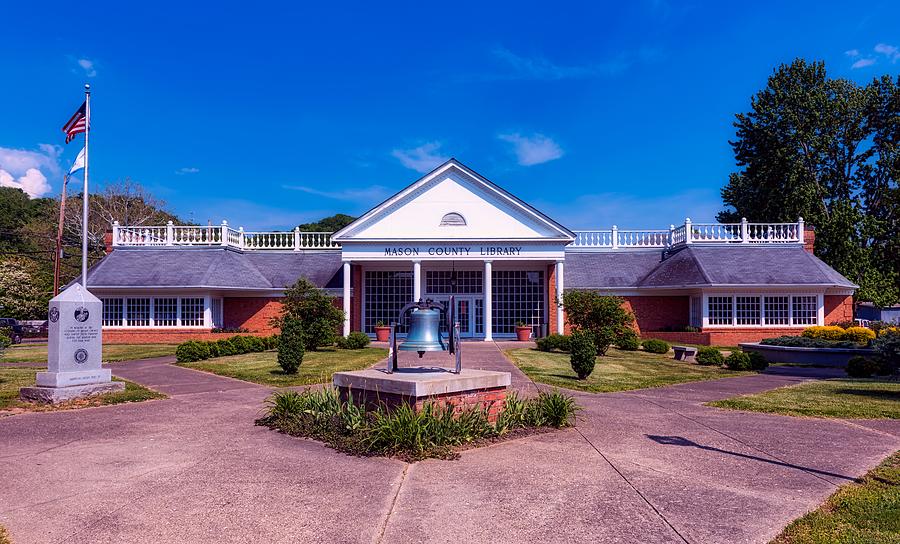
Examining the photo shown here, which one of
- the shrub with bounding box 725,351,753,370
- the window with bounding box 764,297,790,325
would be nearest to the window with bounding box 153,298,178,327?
the shrub with bounding box 725,351,753,370

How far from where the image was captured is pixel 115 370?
18.0 meters

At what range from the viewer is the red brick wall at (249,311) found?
32438 millimetres

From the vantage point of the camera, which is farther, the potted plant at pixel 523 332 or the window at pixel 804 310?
the window at pixel 804 310

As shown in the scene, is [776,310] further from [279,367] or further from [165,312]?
[165,312]

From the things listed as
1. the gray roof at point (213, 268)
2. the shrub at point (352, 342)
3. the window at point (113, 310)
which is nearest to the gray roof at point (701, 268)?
the shrub at point (352, 342)

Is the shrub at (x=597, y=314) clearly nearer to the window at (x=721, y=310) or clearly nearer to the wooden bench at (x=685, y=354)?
the wooden bench at (x=685, y=354)

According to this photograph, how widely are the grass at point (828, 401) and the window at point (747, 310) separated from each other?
48.6ft

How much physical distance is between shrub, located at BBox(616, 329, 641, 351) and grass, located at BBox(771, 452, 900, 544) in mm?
19083

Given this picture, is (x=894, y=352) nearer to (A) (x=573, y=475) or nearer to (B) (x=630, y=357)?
(B) (x=630, y=357)

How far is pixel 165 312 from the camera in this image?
31062mm

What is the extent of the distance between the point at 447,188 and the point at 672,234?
47.7 feet

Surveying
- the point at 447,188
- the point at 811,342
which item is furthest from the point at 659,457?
the point at 447,188

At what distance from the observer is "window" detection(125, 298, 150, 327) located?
102 ft

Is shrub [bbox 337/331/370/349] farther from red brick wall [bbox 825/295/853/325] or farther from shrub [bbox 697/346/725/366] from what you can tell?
red brick wall [bbox 825/295/853/325]
